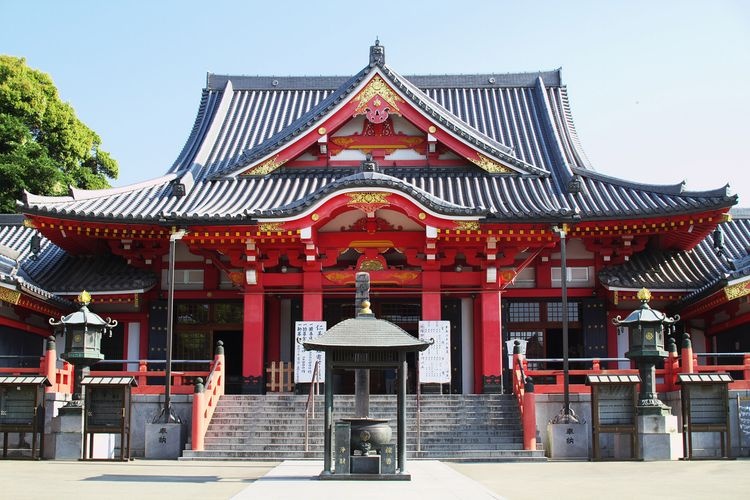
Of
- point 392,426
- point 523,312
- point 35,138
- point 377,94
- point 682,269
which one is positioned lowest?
point 392,426

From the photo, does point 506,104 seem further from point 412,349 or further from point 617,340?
point 412,349

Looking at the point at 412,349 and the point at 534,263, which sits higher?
the point at 534,263

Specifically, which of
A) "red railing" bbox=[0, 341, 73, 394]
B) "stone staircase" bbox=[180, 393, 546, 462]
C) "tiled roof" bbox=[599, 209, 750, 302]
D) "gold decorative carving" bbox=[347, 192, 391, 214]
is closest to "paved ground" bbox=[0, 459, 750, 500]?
"stone staircase" bbox=[180, 393, 546, 462]

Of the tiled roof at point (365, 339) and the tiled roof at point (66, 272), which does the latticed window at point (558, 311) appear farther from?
the tiled roof at point (365, 339)

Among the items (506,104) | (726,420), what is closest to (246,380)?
(726,420)

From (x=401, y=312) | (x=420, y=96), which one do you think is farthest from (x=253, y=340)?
(x=420, y=96)

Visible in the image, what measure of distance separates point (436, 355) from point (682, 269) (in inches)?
273

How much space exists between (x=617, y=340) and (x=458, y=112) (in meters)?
10.4

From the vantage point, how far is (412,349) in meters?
14.9

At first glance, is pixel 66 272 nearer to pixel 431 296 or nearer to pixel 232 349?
pixel 232 349

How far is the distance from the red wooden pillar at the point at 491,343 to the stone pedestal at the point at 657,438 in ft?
15.6

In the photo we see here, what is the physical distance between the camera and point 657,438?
60.6 ft

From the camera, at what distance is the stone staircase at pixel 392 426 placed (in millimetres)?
19188

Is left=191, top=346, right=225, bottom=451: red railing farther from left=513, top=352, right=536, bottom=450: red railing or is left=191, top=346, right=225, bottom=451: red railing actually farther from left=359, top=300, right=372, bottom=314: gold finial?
left=513, top=352, right=536, bottom=450: red railing
